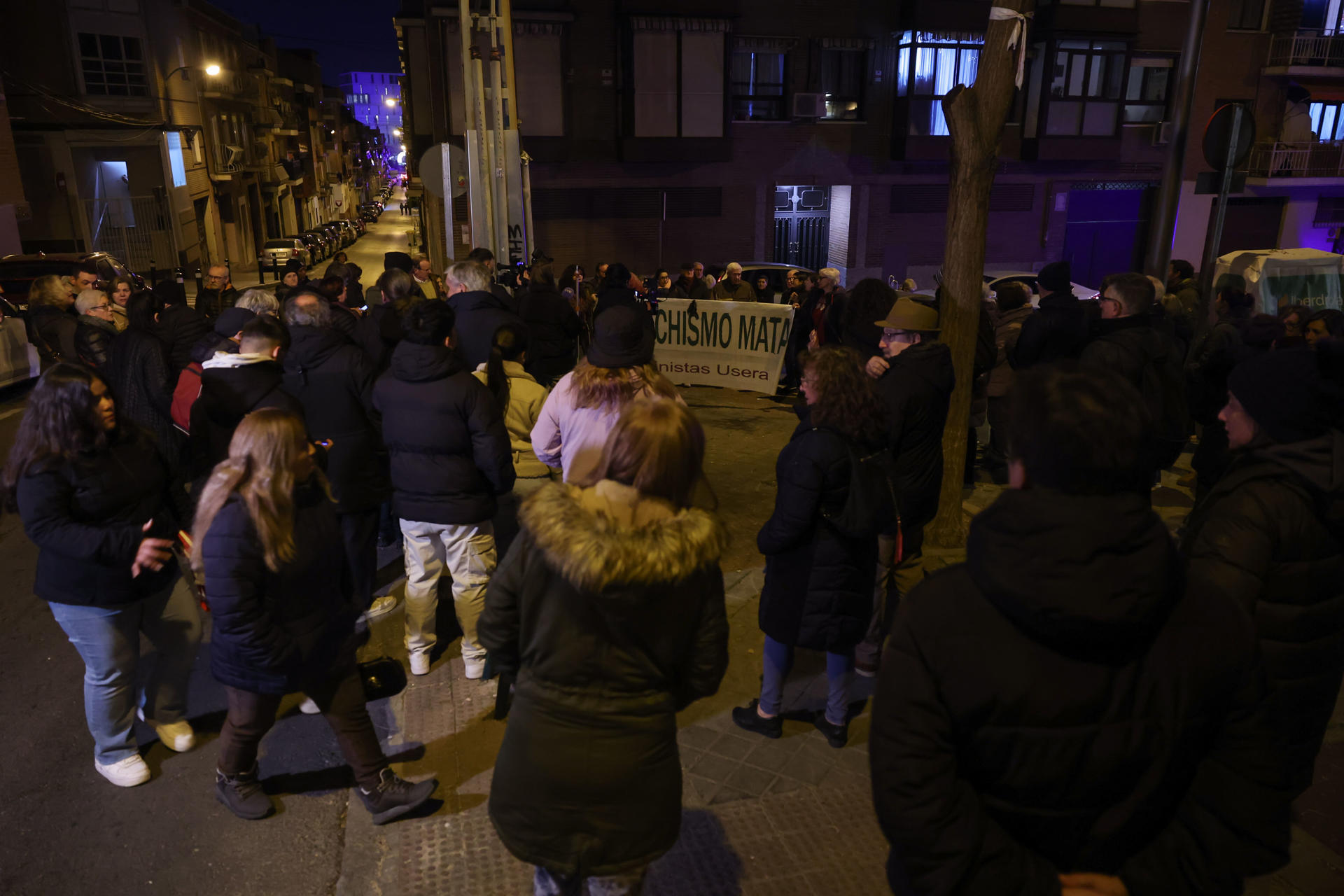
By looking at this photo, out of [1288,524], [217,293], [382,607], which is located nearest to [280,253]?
[217,293]

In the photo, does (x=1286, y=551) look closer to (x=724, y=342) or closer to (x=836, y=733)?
(x=836, y=733)

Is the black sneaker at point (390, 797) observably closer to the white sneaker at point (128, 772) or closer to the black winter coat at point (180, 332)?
the white sneaker at point (128, 772)

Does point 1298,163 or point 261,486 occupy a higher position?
point 1298,163

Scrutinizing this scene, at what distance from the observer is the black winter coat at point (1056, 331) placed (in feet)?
21.7

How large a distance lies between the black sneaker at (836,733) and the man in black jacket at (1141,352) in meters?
2.84

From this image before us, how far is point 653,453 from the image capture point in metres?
2.22

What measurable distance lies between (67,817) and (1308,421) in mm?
5007

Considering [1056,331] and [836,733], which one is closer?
[836,733]

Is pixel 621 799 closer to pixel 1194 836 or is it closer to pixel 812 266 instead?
pixel 1194 836

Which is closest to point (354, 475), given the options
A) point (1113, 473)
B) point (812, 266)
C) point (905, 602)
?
point (905, 602)

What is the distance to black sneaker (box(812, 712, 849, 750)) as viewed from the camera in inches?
163

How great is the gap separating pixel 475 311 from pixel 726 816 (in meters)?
3.77

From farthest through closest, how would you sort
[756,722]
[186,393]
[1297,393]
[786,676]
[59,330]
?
[59,330] → [186,393] → [756,722] → [786,676] → [1297,393]

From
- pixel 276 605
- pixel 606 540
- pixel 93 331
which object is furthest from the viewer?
pixel 93 331
